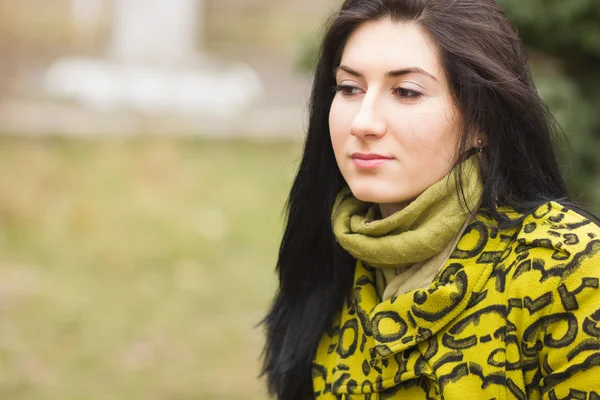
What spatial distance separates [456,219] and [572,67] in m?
3.57

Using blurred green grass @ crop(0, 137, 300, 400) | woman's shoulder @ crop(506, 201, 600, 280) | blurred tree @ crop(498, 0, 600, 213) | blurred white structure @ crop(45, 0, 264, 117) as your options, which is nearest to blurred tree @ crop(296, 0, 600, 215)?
blurred tree @ crop(498, 0, 600, 213)

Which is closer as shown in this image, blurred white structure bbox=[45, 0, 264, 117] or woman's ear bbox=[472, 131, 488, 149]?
woman's ear bbox=[472, 131, 488, 149]

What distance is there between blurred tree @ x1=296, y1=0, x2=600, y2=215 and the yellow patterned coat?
2617 mm

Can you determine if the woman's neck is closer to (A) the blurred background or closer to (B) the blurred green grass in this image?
(A) the blurred background

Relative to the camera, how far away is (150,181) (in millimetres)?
9016

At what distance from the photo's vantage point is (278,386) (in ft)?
8.60

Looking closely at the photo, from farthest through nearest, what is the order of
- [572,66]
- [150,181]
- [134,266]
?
[150,181], [134,266], [572,66]

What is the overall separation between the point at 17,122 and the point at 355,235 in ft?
30.8

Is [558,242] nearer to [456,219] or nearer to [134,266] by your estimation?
[456,219]

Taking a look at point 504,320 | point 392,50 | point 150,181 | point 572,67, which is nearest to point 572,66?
point 572,67

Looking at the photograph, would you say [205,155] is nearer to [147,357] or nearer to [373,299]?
[147,357]

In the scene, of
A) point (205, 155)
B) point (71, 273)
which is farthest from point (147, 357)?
point (205, 155)

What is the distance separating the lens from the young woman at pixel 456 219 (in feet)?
6.48

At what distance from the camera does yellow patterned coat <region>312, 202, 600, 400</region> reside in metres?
1.93
